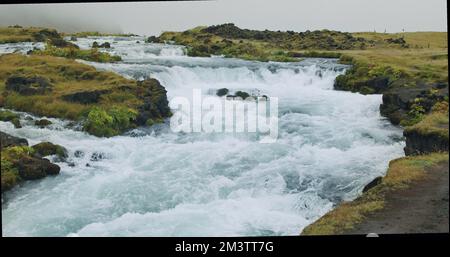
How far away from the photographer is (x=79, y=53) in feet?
104

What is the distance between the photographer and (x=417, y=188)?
1269 cm

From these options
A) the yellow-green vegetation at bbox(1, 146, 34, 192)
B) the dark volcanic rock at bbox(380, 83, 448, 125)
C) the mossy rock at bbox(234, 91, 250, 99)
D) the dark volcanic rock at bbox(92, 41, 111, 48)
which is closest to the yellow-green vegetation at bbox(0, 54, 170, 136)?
the yellow-green vegetation at bbox(1, 146, 34, 192)

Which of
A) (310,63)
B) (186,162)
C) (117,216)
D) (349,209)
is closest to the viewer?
(349,209)

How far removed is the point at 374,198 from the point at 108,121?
10996 millimetres

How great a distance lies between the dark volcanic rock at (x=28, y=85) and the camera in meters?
19.8

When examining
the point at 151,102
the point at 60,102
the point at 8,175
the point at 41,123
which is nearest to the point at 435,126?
the point at 151,102

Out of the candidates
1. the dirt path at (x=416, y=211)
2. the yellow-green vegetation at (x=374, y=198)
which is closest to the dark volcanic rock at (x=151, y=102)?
the yellow-green vegetation at (x=374, y=198)

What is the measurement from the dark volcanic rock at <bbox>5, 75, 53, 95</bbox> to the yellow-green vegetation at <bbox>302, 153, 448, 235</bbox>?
12.9 m

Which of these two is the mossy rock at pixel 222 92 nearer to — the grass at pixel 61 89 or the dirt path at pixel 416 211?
the grass at pixel 61 89

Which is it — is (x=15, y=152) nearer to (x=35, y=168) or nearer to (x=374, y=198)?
(x=35, y=168)

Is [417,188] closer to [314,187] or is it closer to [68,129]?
[314,187]

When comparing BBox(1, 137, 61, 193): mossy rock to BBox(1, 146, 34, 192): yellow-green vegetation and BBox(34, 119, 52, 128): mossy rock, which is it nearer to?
BBox(1, 146, 34, 192): yellow-green vegetation


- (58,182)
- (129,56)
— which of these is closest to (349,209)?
(58,182)

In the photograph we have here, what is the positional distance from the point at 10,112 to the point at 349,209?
14.2m
